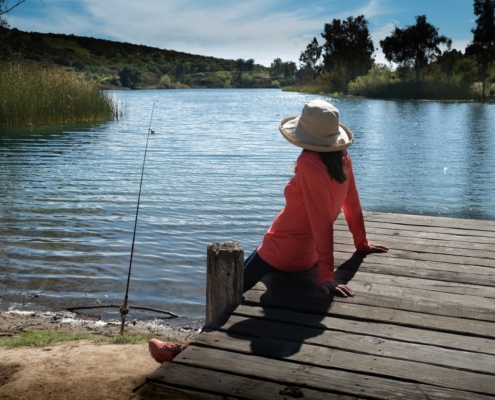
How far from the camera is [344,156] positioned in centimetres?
350

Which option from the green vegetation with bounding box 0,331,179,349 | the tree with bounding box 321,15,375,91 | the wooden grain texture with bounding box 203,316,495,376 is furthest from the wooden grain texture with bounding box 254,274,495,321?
the tree with bounding box 321,15,375,91

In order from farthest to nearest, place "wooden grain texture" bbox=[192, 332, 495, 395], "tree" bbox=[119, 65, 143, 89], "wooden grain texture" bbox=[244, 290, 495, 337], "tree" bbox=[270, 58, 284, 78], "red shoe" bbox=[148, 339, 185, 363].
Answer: "tree" bbox=[270, 58, 284, 78], "tree" bbox=[119, 65, 143, 89], "red shoe" bbox=[148, 339, 185, 363], "wooden grain texture" bbox=[244, 290, 495, 337], "wooden grain texture" bbox=[192, 332, 495, 395]

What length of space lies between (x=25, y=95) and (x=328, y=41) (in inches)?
2457

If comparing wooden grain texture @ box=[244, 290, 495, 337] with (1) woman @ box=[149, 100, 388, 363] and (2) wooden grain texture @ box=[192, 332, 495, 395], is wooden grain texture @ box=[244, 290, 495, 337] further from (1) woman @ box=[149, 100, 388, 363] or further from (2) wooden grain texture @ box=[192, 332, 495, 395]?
(2) wooden grain texture @ box=[192, 332, 495, 395]

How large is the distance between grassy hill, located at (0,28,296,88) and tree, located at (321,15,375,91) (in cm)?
2987

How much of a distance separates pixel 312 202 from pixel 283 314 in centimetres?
64

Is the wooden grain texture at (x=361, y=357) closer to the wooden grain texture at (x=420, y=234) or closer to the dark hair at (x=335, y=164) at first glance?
the dark hair at (x=335, y=164)

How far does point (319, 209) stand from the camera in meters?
3.25

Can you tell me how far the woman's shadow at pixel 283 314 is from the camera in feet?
8.73

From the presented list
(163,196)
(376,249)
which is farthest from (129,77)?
(376,249)

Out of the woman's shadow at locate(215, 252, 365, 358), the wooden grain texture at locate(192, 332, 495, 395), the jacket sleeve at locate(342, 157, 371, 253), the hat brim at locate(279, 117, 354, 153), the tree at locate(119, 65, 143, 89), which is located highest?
the tree at locate(119, 65, 143, 89)

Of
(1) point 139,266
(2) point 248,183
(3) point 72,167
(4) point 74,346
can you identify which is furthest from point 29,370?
(3) point 72,167

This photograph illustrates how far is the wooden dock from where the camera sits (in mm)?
2279

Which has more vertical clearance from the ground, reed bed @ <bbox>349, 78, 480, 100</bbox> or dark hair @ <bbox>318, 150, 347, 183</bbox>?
reed bed @ <bbox>349, 78, 480, 100</bbox>
